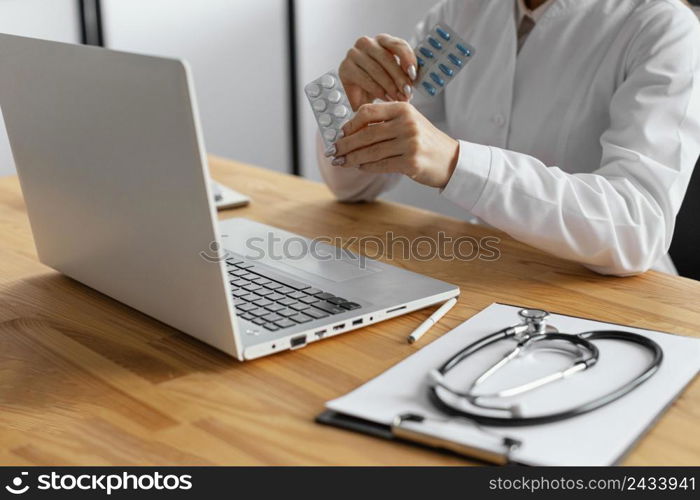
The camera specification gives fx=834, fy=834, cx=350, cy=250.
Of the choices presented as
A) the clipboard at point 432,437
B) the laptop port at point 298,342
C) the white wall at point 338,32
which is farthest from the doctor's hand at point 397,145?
the white wall at point 338,32

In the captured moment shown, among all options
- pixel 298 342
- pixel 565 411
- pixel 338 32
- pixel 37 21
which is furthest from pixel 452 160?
pixel 338 32

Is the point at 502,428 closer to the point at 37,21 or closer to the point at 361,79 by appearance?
the point at 361,79

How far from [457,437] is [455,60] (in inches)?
23.3

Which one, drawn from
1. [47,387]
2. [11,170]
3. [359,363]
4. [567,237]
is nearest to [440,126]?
[567,237]

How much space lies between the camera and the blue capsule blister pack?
104 centimetres

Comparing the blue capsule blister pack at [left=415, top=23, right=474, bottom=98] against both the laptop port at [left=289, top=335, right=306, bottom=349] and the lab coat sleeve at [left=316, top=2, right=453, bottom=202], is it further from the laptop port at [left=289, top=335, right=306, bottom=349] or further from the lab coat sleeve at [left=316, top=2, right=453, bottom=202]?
the laptop port at [left=289, top=335, right=306, bottom=349]

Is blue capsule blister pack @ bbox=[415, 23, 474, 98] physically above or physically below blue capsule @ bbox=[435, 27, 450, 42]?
below

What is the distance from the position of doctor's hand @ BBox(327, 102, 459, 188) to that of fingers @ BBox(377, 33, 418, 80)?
17 centimetres

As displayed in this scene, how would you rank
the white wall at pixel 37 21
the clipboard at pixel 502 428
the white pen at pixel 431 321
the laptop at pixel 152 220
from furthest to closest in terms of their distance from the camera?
1. the white wall at pixel 37 21
2. the white pen at pixel 431 321
3. the laptop at pixel 152 220
4. the clipboard at pixel 502 428

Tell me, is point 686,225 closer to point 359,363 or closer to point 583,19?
point 583,19

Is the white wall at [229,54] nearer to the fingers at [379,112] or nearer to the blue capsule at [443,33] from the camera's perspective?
the blue capsule at [443,33]

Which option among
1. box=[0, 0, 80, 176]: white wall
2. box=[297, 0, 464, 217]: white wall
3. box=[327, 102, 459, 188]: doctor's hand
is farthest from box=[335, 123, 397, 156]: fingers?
box=[297, 0, 464, 217]: white wall

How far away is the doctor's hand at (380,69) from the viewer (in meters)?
1.07

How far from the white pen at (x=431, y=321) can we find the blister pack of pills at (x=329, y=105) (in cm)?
24
